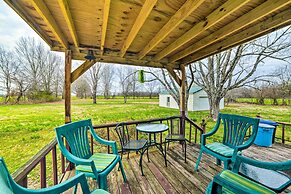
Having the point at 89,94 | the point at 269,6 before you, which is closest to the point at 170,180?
the point at 269,6

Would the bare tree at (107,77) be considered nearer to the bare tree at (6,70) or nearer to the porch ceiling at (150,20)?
the bare tree at (6,70)

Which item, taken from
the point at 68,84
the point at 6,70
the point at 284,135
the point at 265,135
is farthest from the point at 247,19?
the point at 6,70

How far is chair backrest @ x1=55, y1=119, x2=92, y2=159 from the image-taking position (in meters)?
1.85

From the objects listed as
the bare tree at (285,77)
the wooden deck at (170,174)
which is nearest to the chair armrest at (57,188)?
the wooden deck at (170,174)

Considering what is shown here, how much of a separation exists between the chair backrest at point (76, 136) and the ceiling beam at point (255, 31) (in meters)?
2.77

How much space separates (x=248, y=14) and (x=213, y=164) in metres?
2.61

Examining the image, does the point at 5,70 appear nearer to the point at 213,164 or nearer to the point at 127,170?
the point at 127,170

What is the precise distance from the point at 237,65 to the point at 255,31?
7106mm

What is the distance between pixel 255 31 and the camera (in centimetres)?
198

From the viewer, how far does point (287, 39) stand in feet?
20.3

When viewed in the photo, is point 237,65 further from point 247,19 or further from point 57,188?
point 57,188

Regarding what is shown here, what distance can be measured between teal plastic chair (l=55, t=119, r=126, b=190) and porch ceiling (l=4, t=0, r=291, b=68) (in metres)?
1.37

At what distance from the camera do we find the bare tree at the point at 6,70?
10.5 m

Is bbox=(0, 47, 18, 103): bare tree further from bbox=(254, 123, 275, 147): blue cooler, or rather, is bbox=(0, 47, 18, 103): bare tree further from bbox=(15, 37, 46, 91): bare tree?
bbox=(254, 123, 275, 147): blue cooler
